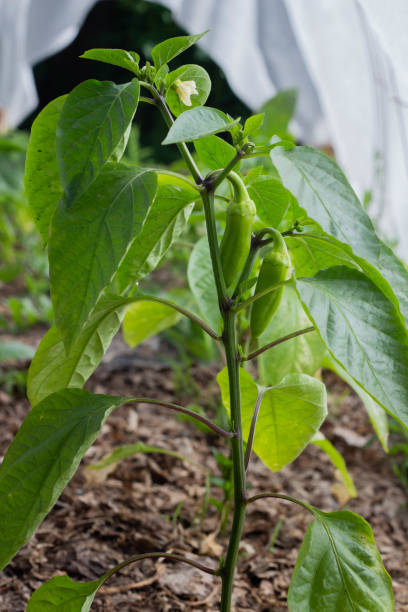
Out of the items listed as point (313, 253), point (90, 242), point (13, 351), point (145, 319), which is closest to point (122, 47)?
point (13, 351)

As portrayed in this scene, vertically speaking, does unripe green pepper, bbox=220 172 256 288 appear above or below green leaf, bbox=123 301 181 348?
above

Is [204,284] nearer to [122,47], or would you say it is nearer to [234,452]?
[234,452]

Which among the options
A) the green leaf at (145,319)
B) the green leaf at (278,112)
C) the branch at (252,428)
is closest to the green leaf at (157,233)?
the branch at (252,428)

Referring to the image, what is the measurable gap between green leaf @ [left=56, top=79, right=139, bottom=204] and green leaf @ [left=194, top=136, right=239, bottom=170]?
0.42ft

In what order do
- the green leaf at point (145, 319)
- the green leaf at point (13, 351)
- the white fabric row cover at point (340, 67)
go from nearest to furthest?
the green leaf at point (145, 319) → the green leaf at point (13, 351) → the white fabric row cover at point (340, 67)

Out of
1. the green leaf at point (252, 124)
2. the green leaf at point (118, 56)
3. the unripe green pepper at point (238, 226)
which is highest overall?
the green leaf at point (118, 56)

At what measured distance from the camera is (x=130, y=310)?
102 centimetres

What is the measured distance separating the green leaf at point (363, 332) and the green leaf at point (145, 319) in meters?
0.44

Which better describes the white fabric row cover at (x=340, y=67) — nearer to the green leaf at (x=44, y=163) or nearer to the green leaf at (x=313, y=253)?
the green leaf at (x=313, y=253)

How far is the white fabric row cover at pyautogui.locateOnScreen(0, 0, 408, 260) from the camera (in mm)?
2016

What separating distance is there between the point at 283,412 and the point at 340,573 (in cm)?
21

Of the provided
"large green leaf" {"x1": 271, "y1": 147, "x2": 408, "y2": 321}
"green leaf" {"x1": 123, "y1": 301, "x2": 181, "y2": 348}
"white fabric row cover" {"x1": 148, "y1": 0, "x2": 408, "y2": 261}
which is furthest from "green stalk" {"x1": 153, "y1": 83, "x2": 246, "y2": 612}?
"white fabric row cover" {"x1": 148, "y1": 0, "x2": 408, "y2": 261}

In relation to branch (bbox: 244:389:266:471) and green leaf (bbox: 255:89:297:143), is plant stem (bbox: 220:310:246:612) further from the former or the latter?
green leaf (bbox: 255:89:297:143)

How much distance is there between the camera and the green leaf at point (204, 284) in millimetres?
775
